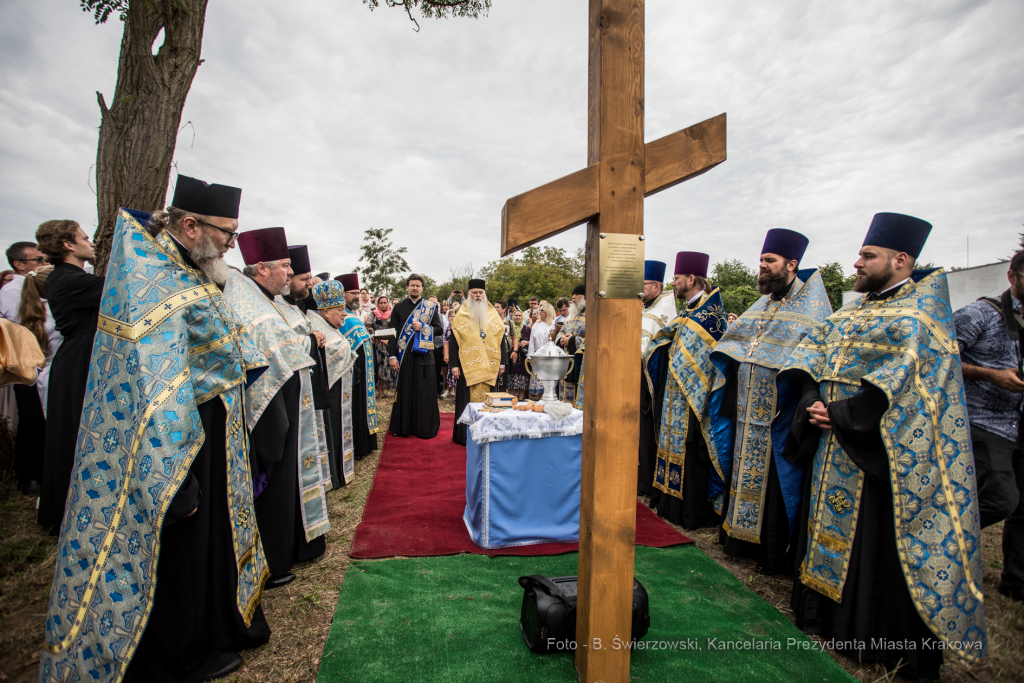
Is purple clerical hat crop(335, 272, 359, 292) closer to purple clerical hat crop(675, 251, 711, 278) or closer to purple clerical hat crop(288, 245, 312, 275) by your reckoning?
purple clerical hat crop(288, 245, 312, 275)

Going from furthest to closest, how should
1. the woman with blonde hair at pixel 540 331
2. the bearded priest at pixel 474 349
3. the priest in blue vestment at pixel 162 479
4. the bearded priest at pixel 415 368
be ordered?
the woman with blonde hair at pixel 540 331 < the bearded priest at pixel 415 368 < the bearded priest at pixel 474 349 < the priest in blue vestment at pixel 162 479

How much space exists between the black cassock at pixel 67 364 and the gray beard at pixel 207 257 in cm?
151

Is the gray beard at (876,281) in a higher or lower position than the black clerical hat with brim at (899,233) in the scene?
lower


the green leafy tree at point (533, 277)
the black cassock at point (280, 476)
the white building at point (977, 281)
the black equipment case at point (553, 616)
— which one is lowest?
the black equipment case at point (553, 616)

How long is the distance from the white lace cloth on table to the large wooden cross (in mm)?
1647

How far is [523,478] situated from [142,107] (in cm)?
445

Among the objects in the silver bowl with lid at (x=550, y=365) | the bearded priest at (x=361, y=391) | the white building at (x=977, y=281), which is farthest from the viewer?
the white building at (x=977, y=281)

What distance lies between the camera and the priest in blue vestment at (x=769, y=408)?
3.37 meters

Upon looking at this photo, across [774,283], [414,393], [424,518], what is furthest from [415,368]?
[774,283]

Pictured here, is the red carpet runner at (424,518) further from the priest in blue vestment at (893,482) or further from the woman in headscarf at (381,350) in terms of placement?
the woman in headscarf at (381,350)

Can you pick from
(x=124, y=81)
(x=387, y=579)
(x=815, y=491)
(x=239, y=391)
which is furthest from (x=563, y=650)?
(x=124, y=81)

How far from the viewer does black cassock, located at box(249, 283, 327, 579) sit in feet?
9.14

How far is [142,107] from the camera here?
4.16 metres

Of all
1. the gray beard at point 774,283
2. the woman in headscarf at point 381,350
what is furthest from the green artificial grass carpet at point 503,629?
the woman in headscarf at point 381,350
